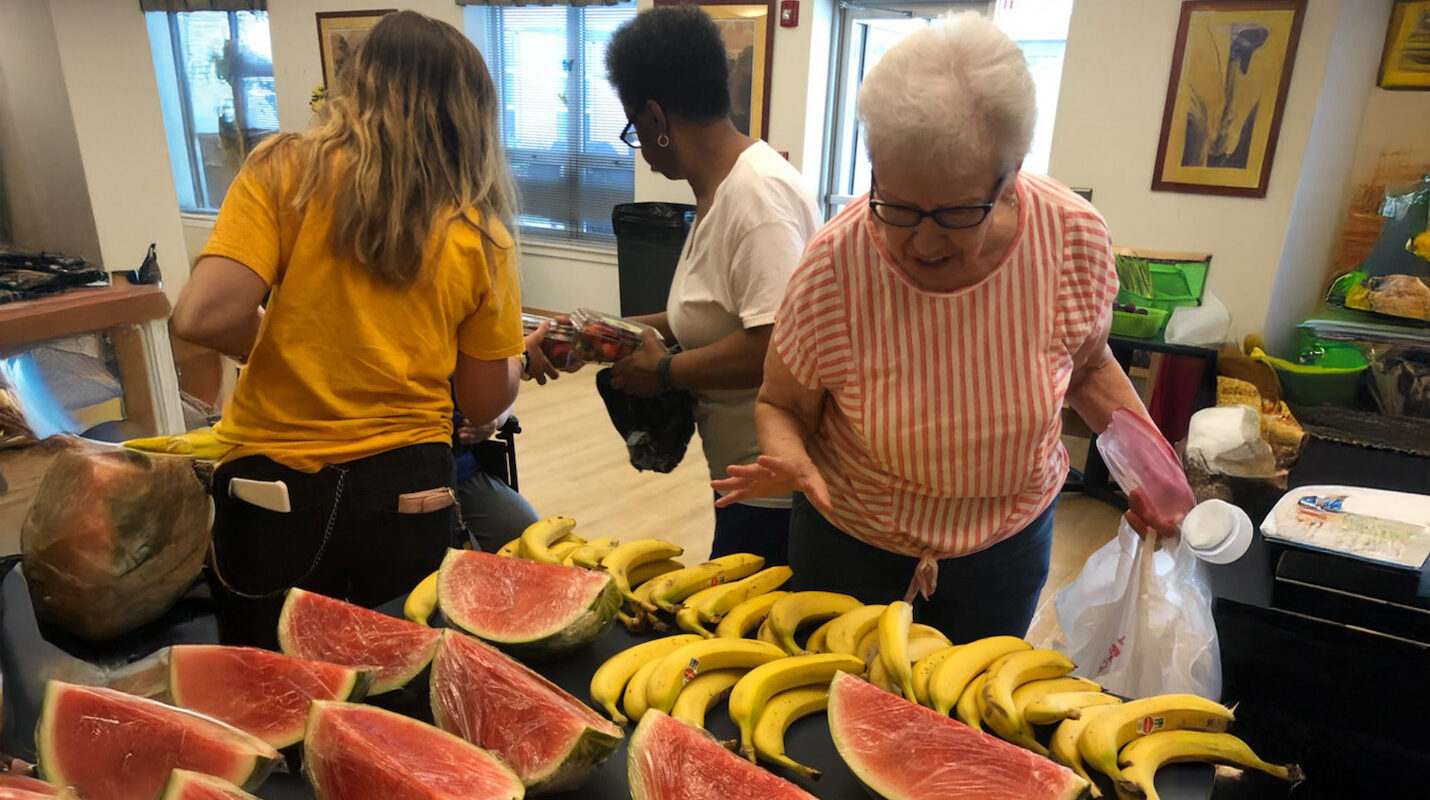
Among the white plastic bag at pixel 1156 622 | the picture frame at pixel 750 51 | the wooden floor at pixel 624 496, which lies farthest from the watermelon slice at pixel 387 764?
the picture frame at pixel 750 51

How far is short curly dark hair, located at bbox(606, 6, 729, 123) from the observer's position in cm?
158

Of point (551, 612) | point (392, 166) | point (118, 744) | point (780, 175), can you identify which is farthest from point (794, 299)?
point (118, 744)

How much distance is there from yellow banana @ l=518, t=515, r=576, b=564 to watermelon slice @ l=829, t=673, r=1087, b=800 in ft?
1.82

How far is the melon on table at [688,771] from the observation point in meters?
0.84

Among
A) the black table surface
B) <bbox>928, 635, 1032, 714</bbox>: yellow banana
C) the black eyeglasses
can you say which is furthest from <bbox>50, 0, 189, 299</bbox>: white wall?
<bbox>928, 635, 1032, 714</bbox>: yellow banana

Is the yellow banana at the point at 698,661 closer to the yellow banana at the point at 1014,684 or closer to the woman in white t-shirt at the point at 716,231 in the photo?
the yellow banana at the point at 1014,684

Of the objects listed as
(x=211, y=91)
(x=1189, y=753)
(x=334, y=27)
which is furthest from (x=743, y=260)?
(x=211, y=91)

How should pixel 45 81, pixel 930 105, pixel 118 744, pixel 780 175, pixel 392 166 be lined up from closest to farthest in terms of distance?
pixel 118 744 → pixel 930 105 → pixel 392 166 → pixel 780 175 → pixel 45 81

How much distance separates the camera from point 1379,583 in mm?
1586

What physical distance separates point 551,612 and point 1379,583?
4.97 feet

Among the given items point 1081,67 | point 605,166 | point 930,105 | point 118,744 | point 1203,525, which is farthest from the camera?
point 605,166

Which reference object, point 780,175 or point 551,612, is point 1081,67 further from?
point 551,612

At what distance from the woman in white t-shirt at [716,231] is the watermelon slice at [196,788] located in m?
1.05

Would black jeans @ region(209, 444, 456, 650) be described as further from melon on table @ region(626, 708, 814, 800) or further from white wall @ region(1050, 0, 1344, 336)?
white wall @ region(1050, 0, 1344, 336)
